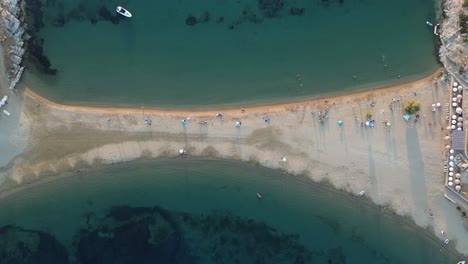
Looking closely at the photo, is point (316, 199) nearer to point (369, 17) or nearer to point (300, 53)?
point (300, 53)

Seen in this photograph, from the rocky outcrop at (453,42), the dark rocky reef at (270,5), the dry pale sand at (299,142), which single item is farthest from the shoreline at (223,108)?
the dark rocky reef at (270,5)

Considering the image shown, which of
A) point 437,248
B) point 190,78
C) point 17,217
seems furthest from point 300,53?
point 17,217

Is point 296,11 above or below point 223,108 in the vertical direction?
above

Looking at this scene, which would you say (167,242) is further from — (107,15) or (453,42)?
(453,42)

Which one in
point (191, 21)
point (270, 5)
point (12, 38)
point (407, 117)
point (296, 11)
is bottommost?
point (407, 117)

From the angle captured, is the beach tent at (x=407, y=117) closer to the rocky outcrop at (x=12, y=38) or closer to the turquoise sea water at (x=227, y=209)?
the turquoise sea water at (x=227, y=209)

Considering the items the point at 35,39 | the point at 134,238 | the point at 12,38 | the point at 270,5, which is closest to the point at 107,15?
the point at 35,39

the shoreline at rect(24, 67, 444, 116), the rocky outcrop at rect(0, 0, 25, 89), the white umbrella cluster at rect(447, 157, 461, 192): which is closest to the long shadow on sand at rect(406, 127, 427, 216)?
the white umbrella cluster at rect(447, 157, 461, 192)
